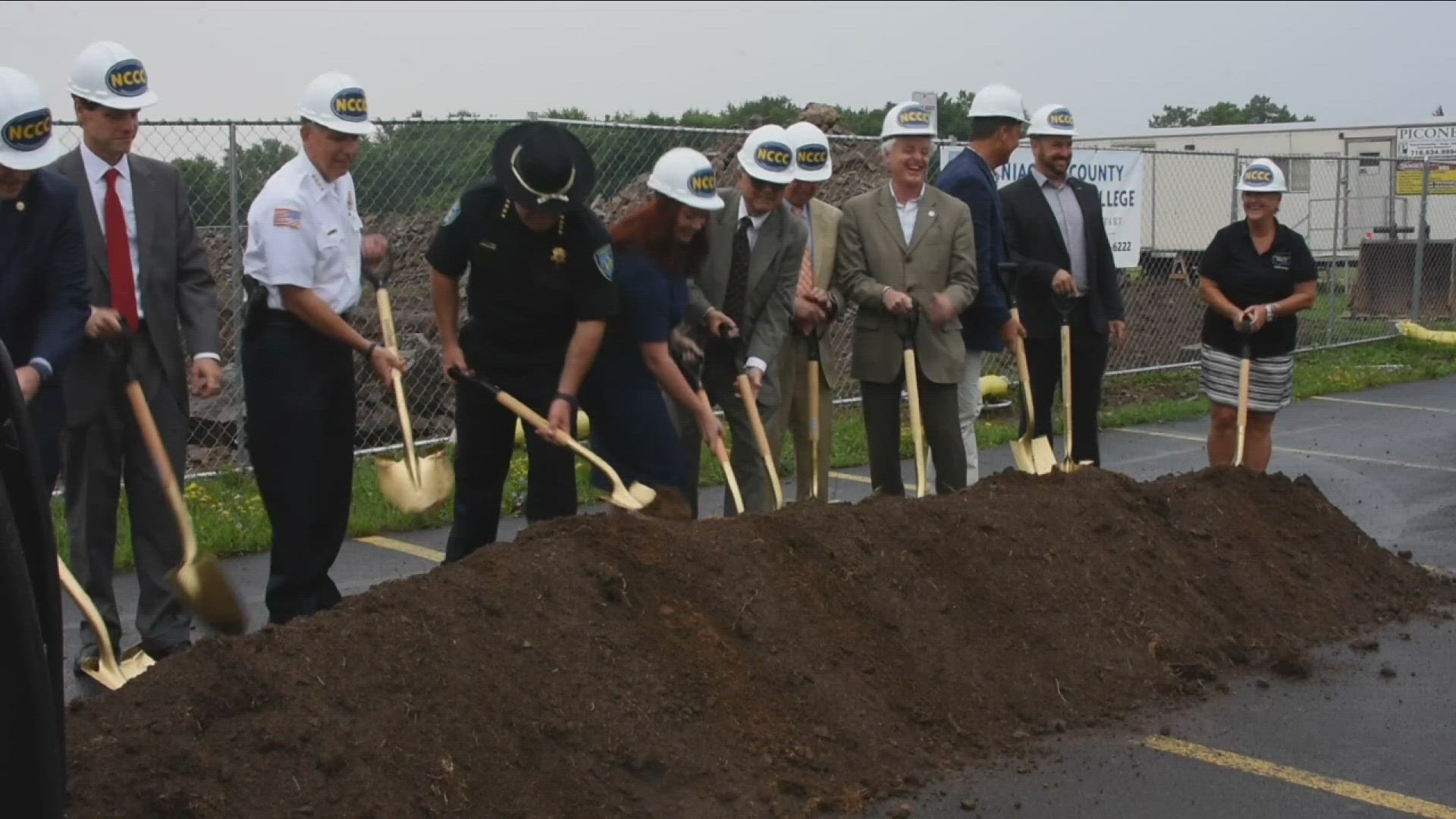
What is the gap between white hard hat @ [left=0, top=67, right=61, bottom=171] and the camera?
5090 mm

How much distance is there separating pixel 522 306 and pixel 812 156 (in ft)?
6.98

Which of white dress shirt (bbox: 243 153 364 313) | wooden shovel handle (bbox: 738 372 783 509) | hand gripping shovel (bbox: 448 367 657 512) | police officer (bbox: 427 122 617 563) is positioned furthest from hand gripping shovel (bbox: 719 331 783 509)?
white dress shirt (bbox: 243 153 364 313)

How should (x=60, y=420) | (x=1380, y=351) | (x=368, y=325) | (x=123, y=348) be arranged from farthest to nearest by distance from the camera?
(x=1380, y=351) < (x=368, y=325) < (x=123, y=348) < (x=60, y=420)

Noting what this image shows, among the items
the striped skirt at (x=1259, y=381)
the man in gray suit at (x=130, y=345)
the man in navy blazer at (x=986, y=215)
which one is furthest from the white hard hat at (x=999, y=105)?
the man in gray suit at (x=130, y=345)

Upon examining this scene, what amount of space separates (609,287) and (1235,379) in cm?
449

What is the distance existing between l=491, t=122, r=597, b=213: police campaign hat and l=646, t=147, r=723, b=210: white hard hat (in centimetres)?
45

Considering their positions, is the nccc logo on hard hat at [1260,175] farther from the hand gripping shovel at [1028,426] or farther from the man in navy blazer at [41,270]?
the man in navy blazer at [41,270]

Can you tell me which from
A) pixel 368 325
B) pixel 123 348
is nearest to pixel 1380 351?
pixel 368 325

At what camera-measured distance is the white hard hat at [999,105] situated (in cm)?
832

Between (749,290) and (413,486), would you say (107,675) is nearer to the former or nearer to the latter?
(413,486)

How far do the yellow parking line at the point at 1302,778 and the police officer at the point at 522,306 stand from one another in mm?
2418

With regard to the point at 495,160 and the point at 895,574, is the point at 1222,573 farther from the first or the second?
the point at 495,160

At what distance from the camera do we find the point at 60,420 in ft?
18.2

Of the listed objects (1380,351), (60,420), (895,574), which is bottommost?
(1380,351)
